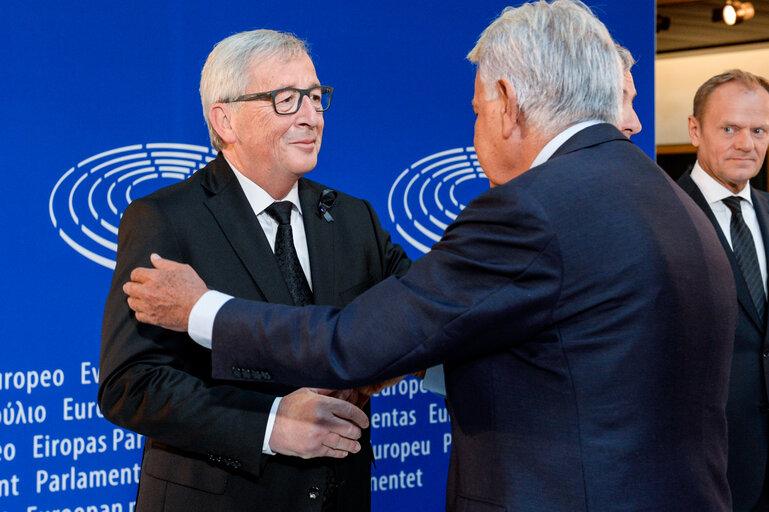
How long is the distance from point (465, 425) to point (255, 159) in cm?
97

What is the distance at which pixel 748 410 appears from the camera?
2.88m

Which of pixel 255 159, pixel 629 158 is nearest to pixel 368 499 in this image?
pixel 255 159

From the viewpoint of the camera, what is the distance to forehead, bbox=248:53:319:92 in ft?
7.17

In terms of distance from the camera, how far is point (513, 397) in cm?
150

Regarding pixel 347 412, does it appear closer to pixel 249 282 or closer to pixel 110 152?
pixel 249 282

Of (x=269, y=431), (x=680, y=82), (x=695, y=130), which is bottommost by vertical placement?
(x=269, y=431)

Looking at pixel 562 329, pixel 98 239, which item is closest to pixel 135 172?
pixel 98 239

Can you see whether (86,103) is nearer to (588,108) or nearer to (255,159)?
(255,159)

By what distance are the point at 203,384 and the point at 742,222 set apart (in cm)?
212

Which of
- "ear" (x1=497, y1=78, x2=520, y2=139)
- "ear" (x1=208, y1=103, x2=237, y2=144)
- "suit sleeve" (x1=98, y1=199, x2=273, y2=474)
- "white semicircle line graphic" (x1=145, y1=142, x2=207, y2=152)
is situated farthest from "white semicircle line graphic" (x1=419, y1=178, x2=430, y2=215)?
"ear" (x1=497, y1=78, x2=520, y2=139)

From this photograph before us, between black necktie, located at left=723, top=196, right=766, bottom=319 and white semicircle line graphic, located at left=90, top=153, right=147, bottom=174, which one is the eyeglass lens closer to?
white semicircle line graphic, located at left=90, top=153, right=147, bottom=174

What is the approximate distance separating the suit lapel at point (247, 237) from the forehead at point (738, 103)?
206 cm

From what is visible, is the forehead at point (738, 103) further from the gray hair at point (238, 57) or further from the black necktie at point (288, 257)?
the black necktie at point (288, 257)

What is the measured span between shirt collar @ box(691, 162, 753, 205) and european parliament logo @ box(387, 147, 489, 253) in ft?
2.78
